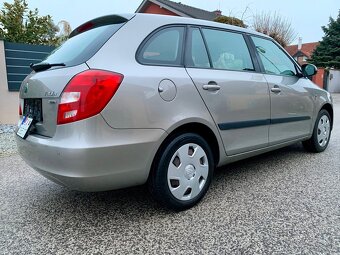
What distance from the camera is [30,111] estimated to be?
7.86ft

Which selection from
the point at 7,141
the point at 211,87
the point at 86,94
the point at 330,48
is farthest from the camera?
the point at 330,48

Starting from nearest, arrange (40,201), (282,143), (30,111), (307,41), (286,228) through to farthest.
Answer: (286,228) → (30,111) → (40,201) → (282,143) → (307,41)

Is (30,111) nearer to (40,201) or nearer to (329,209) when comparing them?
(40,201)

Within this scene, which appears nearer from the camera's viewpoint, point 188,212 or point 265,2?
point 188,212

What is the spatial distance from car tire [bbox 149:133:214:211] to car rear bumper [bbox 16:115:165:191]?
0.11m

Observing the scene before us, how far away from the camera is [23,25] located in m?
7.90

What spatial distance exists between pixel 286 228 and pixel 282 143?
1.52 meters

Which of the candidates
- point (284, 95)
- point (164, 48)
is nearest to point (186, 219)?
point (164, 48)

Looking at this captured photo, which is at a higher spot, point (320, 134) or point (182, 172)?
point (182, 172)

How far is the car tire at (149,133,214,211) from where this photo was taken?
2268 mm

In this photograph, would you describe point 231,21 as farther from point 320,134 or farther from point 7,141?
point 7,141

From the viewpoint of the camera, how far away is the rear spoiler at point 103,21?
2.33m

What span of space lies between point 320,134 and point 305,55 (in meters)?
38.2

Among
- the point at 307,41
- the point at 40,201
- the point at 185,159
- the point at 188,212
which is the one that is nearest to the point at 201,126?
the point at 185,159
